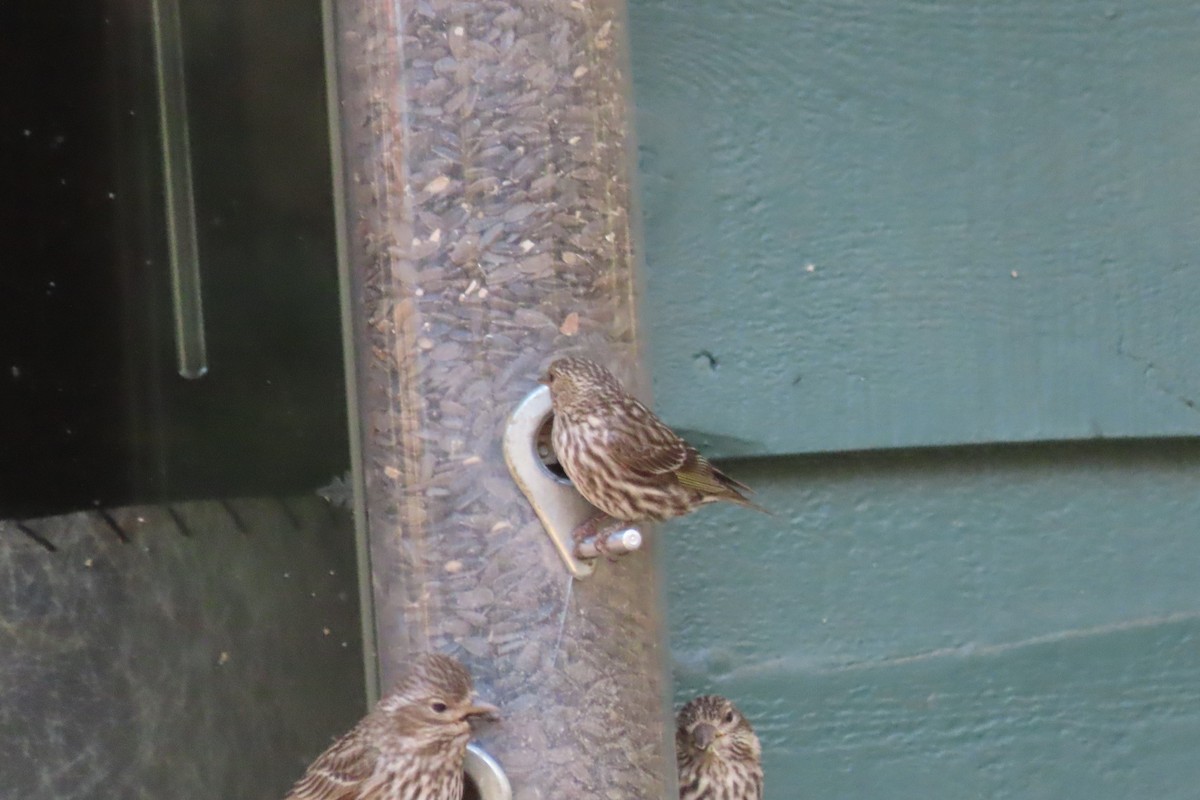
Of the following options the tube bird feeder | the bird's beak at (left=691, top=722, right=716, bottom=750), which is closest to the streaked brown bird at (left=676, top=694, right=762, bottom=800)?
the bird's beak at (left=691, top=722, right=716, bottom=750)

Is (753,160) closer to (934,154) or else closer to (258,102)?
(934,154)

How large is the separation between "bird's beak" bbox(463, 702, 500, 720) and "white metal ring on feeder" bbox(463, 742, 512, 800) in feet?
0.26

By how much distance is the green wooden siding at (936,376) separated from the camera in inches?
108

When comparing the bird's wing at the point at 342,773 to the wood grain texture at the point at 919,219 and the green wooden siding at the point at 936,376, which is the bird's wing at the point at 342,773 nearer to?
the green wooden siding at the point at 936,376

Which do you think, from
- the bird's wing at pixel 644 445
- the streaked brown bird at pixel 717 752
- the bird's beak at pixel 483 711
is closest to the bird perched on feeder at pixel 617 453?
the bird's wing at pixel 644 445

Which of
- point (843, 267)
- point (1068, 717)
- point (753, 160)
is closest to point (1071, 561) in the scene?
point (1068, 717)

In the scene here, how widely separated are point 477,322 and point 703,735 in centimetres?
88

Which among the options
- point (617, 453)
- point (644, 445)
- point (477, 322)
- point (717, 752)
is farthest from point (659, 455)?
point (717, 752)

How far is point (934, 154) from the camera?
285 centimetres

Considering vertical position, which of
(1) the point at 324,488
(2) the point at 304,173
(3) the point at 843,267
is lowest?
(1) the point at 324,488

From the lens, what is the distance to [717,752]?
251 cm

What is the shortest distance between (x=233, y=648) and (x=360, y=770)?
720mm

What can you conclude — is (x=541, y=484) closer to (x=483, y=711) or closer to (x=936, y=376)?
(x=483, y=711)

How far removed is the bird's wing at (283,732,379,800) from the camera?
86.5 inches
